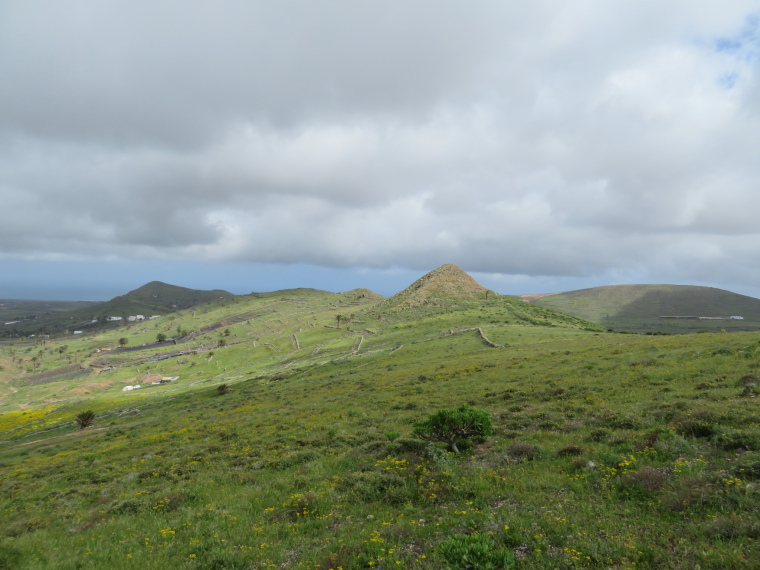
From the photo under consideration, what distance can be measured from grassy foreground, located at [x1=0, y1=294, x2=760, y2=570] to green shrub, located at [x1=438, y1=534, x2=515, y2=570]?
2.0 inches

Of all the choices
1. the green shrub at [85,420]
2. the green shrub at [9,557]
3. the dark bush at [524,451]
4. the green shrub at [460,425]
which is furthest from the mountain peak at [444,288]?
the green shrub at [9,557]

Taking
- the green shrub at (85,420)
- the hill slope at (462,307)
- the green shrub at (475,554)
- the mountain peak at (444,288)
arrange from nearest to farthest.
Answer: the green shrub at (475,554), the green shrub at (85,420), the hill slope at (462,307), the mountain peak at (444,288)

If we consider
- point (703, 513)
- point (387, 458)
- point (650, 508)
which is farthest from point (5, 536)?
point (703, 513)

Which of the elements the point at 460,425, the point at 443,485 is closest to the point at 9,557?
the point at 443,485

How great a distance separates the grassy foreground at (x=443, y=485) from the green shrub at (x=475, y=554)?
50 millimetres

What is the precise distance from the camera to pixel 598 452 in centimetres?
1391

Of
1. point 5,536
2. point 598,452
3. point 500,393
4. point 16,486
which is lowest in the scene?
point 16,486

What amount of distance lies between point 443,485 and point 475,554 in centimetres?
500

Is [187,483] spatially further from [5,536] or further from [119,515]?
[5,536]

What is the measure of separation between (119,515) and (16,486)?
59.4 ft

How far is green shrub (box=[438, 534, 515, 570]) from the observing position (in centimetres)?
775

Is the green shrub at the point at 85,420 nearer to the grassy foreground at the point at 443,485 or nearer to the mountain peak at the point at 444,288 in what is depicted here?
the grassy foreground at the point at 443,485

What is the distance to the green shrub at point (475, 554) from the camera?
25.4 feet

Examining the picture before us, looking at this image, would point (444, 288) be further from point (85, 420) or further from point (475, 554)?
point (475, 554)
